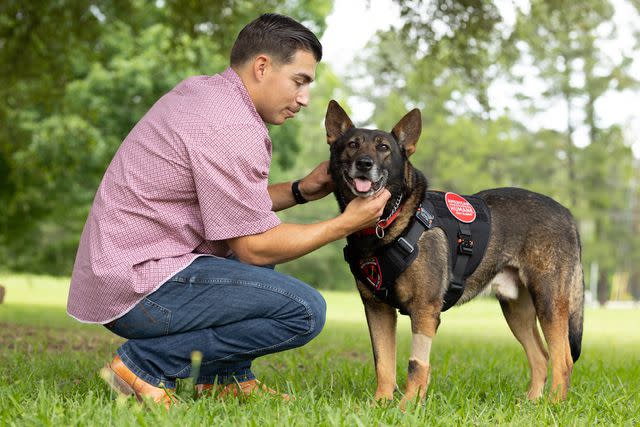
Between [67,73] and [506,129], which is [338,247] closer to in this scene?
[506,129]

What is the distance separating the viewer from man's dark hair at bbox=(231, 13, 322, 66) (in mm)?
4016

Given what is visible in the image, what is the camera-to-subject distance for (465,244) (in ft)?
14.8

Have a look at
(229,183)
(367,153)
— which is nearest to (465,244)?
(367,153)

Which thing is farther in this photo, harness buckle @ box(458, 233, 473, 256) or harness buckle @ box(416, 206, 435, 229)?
harness buckle @ box(458, 233, 473, 256)

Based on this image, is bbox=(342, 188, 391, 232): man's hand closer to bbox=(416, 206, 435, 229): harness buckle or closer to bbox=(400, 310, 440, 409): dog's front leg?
bbox=(416, 206, 435, 229): harness buckle

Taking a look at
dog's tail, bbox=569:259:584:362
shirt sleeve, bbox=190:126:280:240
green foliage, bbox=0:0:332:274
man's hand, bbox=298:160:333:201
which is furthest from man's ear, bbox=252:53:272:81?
green foliage, bbox=0:0:332:274

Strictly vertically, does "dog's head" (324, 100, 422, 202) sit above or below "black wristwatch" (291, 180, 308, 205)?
above

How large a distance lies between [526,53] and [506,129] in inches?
150

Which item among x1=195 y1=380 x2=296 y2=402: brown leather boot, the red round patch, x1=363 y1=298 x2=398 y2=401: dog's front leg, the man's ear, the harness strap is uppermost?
the man's ear

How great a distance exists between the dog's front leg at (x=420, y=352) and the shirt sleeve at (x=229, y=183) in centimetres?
108

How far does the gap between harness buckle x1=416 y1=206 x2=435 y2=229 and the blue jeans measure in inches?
31.6

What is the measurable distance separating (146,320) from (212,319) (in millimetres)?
340

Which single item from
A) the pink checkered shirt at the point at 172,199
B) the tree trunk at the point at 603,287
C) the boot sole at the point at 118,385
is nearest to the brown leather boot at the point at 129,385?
the boot sole at the point at 118,385

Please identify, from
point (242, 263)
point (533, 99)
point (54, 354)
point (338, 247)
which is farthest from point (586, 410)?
point (533, 99)
